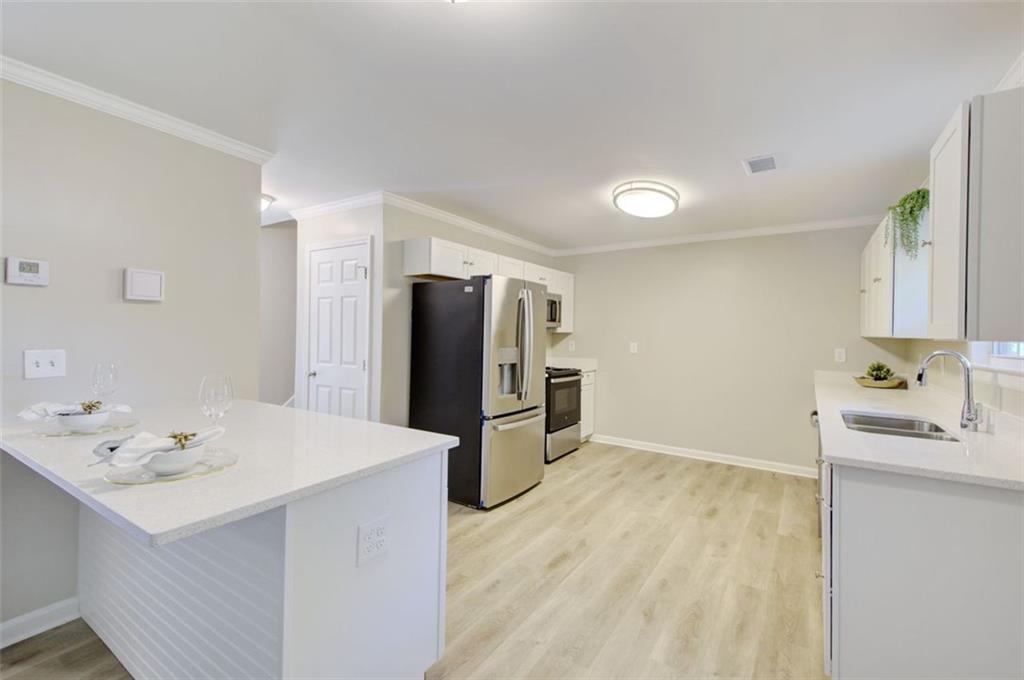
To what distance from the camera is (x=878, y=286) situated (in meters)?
2.89

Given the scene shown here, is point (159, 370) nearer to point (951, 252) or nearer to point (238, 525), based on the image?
point (238, 525)

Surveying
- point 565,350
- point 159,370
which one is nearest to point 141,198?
point 159,370

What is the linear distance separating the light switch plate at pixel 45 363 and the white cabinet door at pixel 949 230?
11.2 ft

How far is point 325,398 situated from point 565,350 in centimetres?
287

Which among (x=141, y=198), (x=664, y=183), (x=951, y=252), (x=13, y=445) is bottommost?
(x=13, y=445)

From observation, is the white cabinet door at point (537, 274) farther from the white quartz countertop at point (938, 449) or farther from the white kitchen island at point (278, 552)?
the white kitchen island at point (278, 552)

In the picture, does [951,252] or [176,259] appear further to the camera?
[176,259]

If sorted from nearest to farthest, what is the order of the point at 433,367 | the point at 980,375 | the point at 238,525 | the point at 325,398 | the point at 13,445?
1. the point at 238,525
2. the point at 13,445
3. the point at 980,375
4. the point at 433,367
5. the point at 325,398

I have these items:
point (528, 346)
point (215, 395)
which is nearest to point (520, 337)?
point (528, 346)

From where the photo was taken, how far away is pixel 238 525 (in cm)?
124

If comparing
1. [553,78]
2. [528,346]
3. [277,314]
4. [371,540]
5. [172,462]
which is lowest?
[371,540]

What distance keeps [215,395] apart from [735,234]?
176 inches

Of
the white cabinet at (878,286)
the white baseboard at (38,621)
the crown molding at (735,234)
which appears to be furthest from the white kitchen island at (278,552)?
the crown molding at (735,234)

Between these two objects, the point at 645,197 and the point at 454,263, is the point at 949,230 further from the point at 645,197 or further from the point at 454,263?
the point at 454,263
